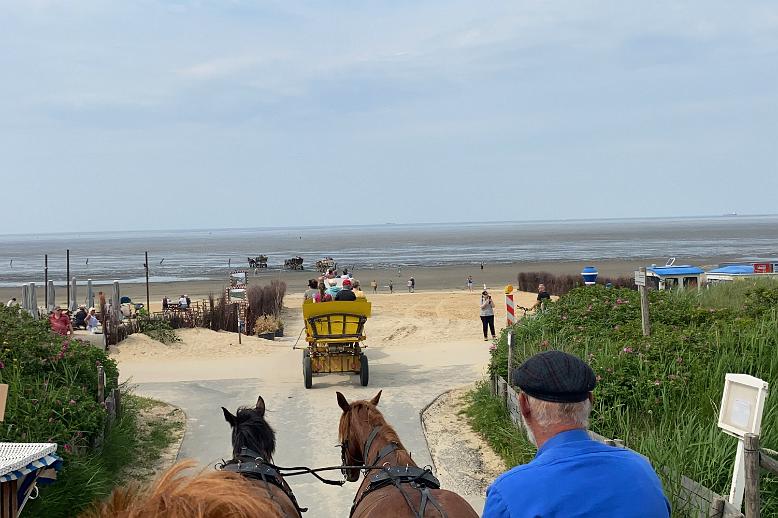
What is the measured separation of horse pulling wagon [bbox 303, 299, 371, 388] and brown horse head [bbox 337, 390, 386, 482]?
25.7ft

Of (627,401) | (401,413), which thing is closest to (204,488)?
(627,401)

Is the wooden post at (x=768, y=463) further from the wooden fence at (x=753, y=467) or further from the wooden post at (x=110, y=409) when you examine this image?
the wooden post at (x=110, y=409)

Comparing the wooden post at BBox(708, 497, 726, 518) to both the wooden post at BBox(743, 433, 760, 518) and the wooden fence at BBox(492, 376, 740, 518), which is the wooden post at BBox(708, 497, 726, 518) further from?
the wooden post at BBox(743, 433, 760, 518)

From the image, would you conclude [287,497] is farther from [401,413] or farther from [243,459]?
[401,413]

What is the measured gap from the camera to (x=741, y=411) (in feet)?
15.1

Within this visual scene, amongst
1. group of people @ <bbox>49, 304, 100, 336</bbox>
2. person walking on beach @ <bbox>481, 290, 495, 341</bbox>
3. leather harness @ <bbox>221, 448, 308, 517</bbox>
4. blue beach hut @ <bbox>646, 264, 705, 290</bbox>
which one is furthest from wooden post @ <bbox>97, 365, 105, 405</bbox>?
blue beach hut @ <bbox>646, 264, 705, 290</bbox>

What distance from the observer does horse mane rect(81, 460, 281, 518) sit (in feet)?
7.59

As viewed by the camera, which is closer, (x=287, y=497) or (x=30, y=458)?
(x=30, y=458)

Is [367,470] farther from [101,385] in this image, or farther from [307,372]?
[307,372]

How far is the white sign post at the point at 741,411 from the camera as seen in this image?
4445 mm

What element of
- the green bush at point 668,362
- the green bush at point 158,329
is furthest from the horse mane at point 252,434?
the green bush at point 158,329

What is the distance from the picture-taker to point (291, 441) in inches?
396

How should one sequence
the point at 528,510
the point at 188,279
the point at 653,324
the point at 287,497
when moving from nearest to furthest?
the point at 528,510 → the point at 287,497 → the point at 653,324 → the point at 188,279

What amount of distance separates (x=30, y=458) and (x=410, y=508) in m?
2.19
